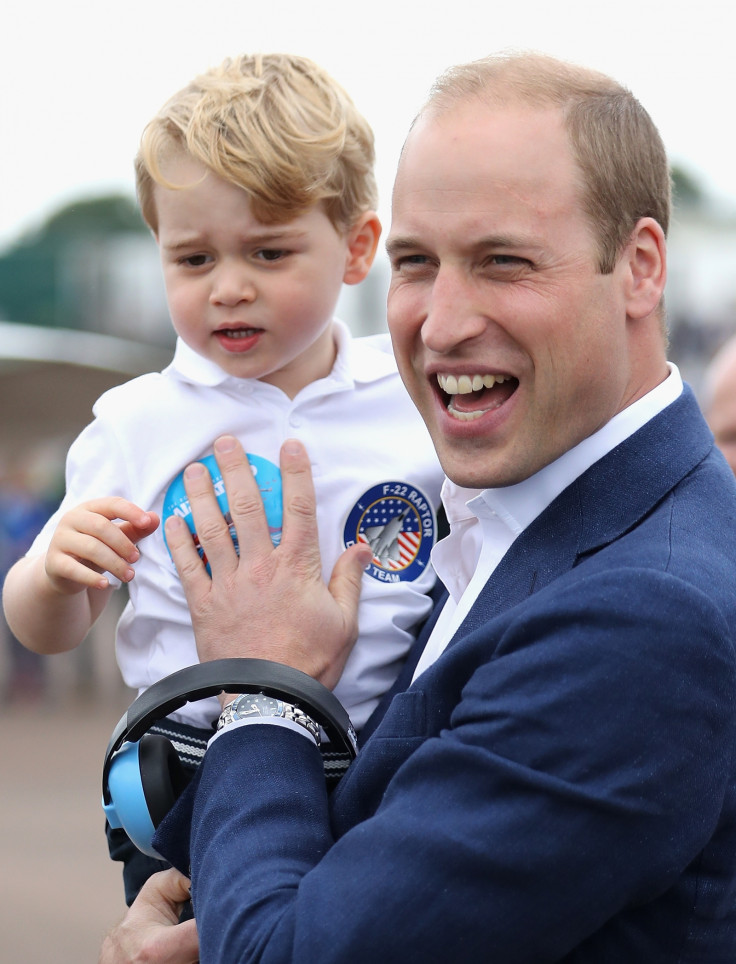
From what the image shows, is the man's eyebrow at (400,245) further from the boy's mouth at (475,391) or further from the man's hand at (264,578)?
the man's hand at (264,578)

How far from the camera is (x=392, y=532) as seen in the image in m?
2.42

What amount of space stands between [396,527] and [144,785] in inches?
28.5

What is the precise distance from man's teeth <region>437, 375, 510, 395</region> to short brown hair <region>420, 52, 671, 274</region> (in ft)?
0.79

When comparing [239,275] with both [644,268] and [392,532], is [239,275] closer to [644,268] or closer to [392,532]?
[392,532]

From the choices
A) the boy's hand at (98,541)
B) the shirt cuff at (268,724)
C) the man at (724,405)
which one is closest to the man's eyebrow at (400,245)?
the boy's hand at (98,541)

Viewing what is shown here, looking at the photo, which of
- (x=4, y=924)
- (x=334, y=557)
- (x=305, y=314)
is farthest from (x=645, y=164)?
(x=4, y=924)

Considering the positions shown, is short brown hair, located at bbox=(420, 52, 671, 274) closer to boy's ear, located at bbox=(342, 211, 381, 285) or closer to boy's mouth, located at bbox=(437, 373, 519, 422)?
boy's mouth, located at bbox=(437, 373, 519, 422)

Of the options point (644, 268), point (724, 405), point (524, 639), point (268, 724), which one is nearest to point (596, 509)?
point (524, 639)

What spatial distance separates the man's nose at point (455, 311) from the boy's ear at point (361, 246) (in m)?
0.81

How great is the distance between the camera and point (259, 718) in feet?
6.30

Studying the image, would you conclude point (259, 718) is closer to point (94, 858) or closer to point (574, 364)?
point (574, 364)

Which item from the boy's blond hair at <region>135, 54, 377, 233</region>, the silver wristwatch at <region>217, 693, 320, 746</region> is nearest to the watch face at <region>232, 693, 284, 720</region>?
the silver wristwatch at <region>217, 693, 320, 746</region>

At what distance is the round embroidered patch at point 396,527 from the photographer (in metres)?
2.41

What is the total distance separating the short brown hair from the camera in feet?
A: 5.81
